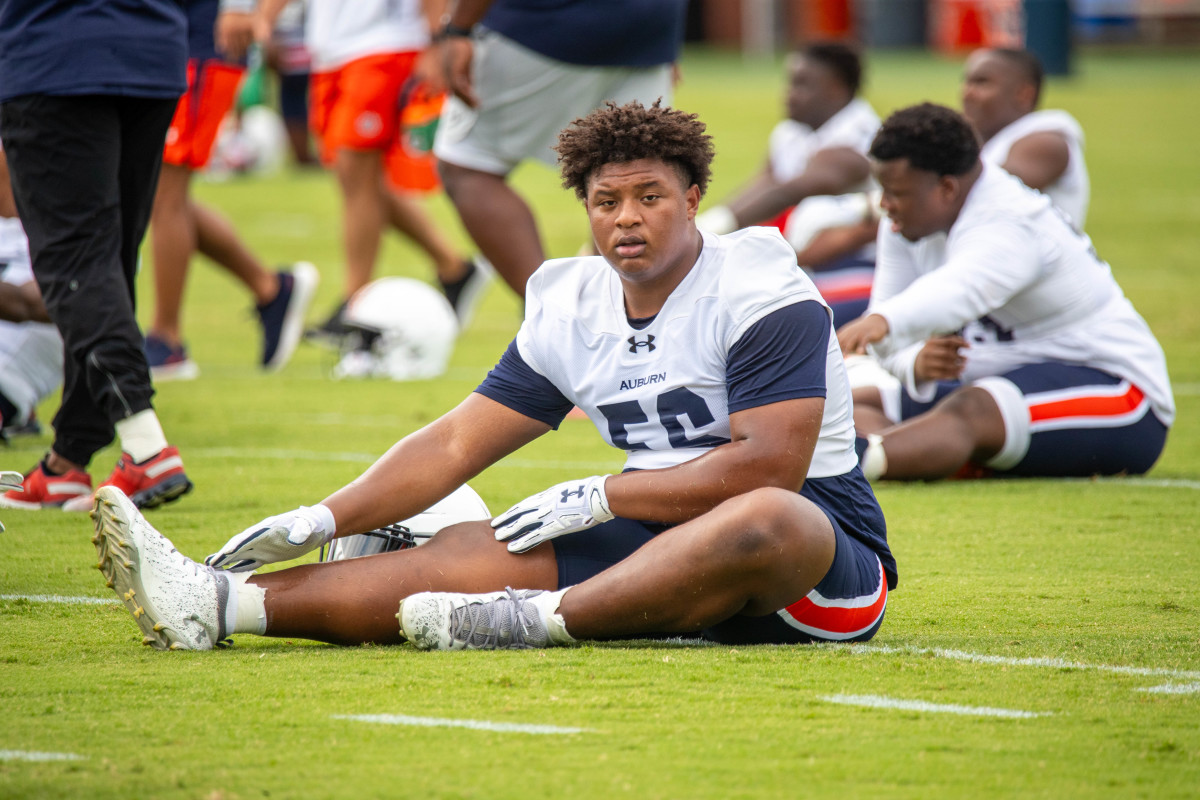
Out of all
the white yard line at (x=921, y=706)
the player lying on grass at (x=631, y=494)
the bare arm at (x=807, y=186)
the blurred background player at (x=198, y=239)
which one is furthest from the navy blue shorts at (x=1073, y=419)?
the blurred background player at (x=198, y=239)

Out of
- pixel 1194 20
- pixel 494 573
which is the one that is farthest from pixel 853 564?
pixel 1194 20

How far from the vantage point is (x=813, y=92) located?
855 centimetres

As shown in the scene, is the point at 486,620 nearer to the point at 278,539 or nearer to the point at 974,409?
the point at 278,539

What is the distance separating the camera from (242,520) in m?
4.56

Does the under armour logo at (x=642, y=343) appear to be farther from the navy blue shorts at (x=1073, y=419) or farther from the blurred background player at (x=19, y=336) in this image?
the blurred background player at (x=19, y=336)

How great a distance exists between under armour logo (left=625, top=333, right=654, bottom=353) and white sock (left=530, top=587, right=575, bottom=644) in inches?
20.1

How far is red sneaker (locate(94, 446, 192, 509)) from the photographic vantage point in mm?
4395

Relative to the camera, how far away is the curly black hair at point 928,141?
511cm

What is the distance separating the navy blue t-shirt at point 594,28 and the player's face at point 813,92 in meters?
2.43

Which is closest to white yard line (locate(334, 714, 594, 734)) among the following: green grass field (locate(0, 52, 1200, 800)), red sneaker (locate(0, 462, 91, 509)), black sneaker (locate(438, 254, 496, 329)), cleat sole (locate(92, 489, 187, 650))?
green grass field (locate(0, 52, 1200, 800))

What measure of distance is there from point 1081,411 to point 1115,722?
8.65 ft

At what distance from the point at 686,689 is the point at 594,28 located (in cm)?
366

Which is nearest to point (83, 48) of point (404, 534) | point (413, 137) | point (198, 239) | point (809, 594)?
point (404, 534)

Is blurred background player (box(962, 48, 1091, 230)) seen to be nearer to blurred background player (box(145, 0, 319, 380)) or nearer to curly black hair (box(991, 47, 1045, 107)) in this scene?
curly black hair (box(991, 47, 1045, 107))
